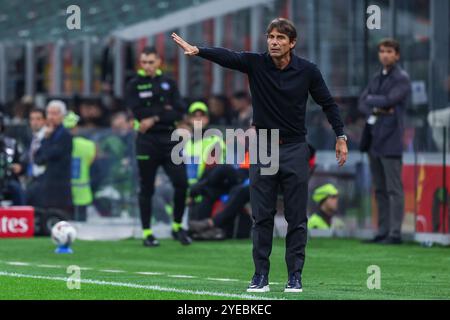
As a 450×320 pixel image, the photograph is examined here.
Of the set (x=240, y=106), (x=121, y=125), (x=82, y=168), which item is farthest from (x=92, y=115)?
(x=82, y=168)

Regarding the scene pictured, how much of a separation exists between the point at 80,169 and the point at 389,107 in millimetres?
5372

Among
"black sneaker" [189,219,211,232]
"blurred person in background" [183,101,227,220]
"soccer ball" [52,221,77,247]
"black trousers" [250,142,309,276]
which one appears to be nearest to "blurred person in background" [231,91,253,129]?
"blurred person in background" [183,101,227,220]

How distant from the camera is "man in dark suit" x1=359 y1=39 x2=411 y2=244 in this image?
721 inches

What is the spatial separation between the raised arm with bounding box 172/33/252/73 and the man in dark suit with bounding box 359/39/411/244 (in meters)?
6.43

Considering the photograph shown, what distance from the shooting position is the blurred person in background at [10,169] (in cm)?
2062

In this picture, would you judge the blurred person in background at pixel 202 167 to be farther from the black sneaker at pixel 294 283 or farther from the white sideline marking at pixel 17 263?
the black sneaker at pixel 294 283

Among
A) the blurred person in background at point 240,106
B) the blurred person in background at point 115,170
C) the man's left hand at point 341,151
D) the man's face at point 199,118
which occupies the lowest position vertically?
the blurred person in background at point 115,170

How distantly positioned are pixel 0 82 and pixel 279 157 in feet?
111

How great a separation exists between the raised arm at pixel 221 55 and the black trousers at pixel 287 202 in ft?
2.30

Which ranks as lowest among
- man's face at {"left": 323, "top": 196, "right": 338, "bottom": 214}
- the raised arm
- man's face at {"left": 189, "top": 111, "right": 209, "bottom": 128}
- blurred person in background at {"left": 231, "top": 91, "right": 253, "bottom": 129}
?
man's face at {"left": 323, "top": 196, "right": 338, "bottom": 214}

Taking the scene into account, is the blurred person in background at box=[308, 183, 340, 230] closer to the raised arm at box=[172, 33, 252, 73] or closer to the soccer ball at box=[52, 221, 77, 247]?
the soccer ball at box=[52, 221, 77, 247]

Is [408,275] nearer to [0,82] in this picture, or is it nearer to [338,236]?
[338,236]

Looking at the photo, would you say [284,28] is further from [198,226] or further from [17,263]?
[198,226]

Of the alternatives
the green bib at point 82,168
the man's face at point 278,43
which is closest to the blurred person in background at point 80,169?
the green bib at point 82,168
